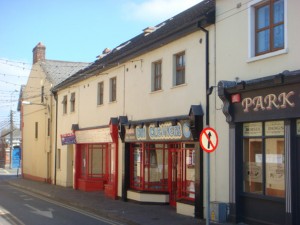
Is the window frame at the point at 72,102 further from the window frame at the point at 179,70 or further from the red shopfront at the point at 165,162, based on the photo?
the window frame at the point at 179,70

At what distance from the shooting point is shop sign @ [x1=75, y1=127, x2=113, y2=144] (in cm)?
2167

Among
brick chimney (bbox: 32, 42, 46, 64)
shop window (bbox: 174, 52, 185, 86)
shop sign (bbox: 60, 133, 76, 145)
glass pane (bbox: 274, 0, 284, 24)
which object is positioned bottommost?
shop sign (bbox: 60, 133, 76, 145)

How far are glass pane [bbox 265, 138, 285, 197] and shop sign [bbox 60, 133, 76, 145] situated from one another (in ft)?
53.5

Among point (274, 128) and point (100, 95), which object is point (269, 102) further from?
point (100, 95)

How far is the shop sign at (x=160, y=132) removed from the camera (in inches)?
600

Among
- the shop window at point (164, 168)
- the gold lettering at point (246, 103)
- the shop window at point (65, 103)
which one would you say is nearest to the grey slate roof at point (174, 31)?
the gold lettering at point (246, 103)

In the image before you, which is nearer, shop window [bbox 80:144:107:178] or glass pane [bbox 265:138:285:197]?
glass pane [bbox 265:138:285:197]

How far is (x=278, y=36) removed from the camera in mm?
11547

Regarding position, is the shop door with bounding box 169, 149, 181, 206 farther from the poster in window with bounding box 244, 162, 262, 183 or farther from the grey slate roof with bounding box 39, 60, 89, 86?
the grey slate roof with bounding box 39, 60, 89, 86

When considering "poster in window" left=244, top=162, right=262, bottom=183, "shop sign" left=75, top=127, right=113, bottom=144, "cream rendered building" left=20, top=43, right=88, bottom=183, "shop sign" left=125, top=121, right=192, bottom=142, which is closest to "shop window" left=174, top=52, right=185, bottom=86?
"shop sign" left=125, top=121, right=192, bottom=142

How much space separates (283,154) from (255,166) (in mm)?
1207

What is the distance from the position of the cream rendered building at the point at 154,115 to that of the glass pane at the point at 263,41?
6.79ft

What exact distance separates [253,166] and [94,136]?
1243 cm

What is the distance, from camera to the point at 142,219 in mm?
14469
